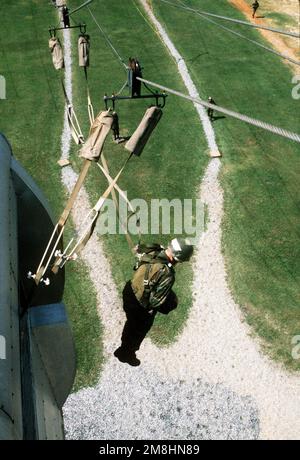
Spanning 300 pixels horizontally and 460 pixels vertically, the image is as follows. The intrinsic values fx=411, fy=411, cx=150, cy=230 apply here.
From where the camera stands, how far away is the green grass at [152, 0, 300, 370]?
45.6 ft

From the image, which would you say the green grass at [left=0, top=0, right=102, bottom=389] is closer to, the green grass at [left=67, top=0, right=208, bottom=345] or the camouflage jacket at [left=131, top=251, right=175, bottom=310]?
the green grass at [left=67, top=0, right=208, bottom=345]

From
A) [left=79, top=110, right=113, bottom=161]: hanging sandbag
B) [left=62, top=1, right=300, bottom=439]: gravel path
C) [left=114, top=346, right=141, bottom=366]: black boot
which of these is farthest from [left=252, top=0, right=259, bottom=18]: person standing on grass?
[left=79, top=110, right=113, bottom=161]: hanging sandbag

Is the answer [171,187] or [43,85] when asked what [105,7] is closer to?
[43,85]

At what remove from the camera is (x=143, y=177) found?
18.3 m

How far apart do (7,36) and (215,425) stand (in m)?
27.6

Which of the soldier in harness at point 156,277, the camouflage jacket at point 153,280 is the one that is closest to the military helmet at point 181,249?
the soldier in harness at point 156,277

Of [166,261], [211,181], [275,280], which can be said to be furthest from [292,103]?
[166,261]

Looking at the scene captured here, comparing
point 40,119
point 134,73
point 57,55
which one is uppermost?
point 134,73

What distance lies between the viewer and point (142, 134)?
7.00 m

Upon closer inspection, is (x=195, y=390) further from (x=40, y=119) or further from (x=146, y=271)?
(x=40, y=119)

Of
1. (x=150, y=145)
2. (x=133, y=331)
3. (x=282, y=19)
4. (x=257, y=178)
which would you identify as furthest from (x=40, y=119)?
(x=282, y=19)

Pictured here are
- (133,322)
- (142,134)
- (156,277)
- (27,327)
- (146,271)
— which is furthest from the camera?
(133,322)

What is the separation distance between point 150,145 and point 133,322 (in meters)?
10.8

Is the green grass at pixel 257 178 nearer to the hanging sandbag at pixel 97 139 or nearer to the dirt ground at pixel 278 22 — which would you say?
the dirt ground at pixel 278 22
